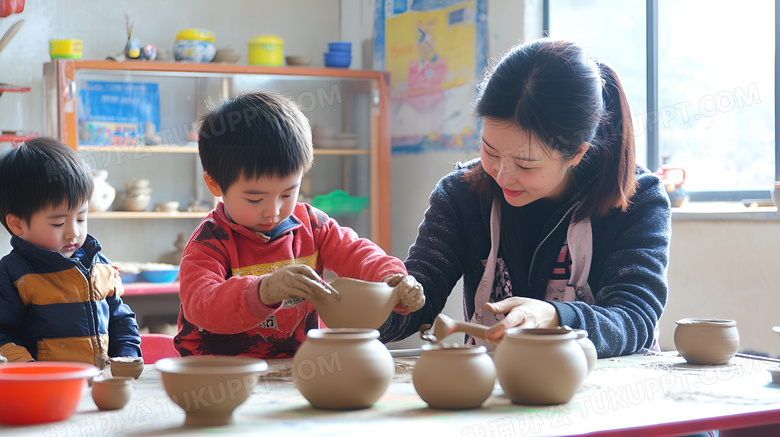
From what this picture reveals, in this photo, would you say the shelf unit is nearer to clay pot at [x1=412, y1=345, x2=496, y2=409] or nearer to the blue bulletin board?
the blue bulletin board

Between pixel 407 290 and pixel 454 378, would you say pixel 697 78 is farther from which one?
pixel 454 378

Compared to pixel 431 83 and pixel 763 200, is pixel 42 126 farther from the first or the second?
pixel 763 200

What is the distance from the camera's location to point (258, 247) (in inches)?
67.1

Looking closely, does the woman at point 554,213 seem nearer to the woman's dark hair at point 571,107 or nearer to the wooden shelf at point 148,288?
the woman's dark hair at point 571,107

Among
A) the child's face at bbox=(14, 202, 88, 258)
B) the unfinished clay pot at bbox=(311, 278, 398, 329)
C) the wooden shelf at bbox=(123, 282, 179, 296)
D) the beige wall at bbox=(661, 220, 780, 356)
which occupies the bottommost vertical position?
the wooden shelf at bbox=(123, 282, 179, 296)

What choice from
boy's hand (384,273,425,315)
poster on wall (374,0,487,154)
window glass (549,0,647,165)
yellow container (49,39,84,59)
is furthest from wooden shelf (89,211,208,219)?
boy's hand (384,273,425,315)

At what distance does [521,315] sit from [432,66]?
323cm

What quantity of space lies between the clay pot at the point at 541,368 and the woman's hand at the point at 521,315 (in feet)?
0.45

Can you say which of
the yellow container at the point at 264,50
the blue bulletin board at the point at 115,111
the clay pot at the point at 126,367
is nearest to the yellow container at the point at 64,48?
the blue bulletin board at the point at 115,111

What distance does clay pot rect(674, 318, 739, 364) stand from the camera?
1.52 meters

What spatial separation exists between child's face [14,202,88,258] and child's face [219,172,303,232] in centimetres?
36

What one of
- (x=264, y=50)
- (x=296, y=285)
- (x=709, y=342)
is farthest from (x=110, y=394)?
(x=264, y=50)

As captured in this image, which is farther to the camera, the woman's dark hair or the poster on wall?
the poster on wall

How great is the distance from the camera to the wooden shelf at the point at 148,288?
160 inches
